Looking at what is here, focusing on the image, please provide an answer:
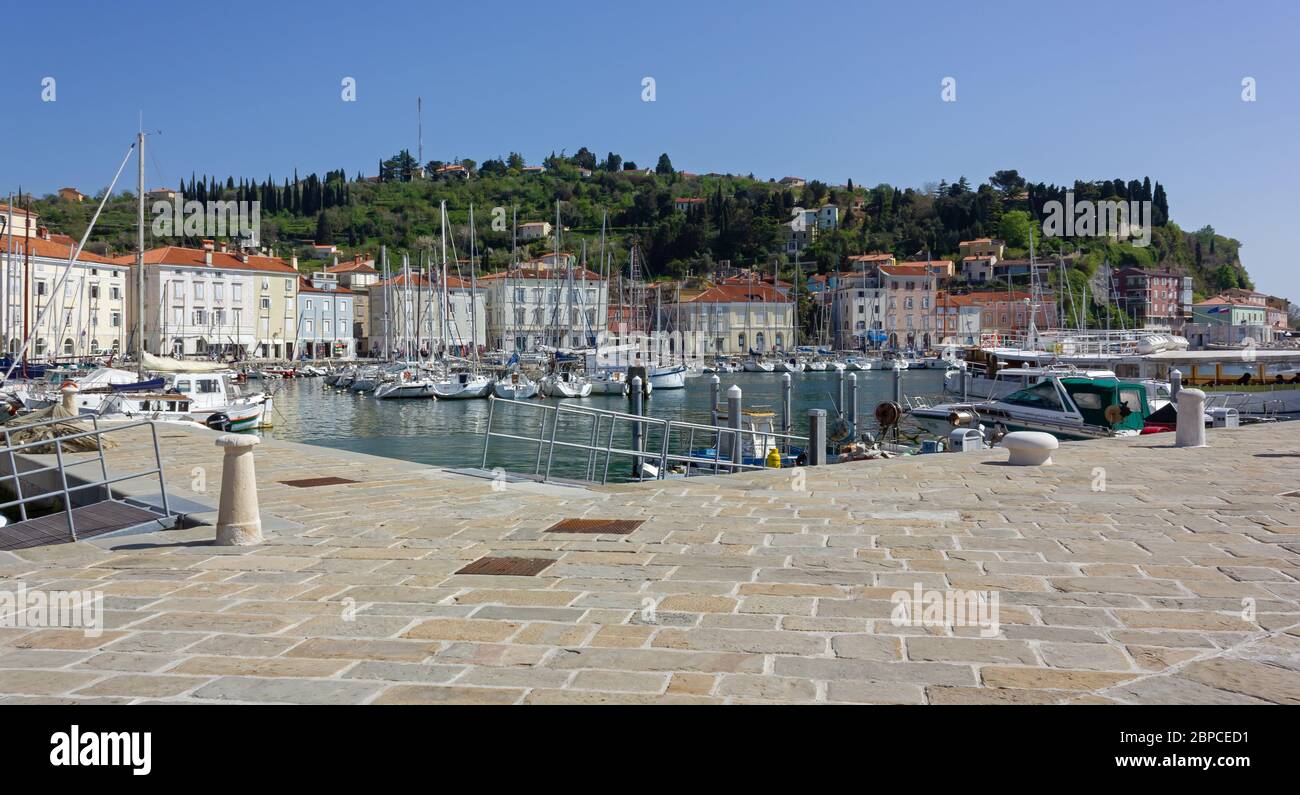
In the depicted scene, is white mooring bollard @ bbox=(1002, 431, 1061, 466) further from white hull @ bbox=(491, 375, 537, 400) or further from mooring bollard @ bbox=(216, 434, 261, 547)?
white hull @ bbox=(491, 375, 537, 400)

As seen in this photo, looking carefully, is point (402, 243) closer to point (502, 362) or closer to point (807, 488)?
point (502, 362)

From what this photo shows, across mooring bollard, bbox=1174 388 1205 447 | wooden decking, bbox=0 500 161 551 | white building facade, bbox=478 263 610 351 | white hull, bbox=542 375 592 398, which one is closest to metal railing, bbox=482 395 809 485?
wooden decking, bbox=0 500 161 551

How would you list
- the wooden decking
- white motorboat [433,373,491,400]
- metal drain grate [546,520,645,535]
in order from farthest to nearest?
white motorboat [433,373,491,400]
the wooden decking
metal drain grate [546,520,645,535]

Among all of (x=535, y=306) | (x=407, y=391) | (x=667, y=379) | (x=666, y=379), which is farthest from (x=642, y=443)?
(x=535, y=306)

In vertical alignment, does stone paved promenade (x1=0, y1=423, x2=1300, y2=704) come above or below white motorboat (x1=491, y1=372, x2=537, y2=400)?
Answer: above

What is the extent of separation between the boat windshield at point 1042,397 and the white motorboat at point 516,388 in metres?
33.4

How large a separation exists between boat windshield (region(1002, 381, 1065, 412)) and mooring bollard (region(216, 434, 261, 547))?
73.3 ft

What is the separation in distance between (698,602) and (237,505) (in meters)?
3.99

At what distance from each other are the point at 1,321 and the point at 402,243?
88.6 m

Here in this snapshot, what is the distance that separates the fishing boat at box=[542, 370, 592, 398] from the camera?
5741cm

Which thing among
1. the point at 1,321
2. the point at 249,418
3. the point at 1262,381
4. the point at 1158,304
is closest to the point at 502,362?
the point at 1,321

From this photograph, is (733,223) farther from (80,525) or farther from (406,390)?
(80,525)

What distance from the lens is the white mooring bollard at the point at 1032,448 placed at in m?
12.7
